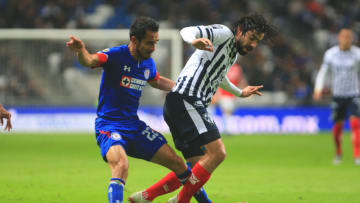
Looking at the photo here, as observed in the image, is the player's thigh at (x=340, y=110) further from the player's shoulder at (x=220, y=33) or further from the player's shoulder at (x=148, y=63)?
the player's shoulder at (x=148, y=63)

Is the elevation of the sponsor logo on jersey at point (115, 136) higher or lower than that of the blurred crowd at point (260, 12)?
higher

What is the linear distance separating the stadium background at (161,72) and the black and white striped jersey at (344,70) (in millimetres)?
1509

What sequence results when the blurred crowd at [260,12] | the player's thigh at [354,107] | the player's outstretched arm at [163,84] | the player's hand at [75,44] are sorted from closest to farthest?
the player's hand at [75,44] → the player's outstretched arm at [163,84] → the player's thigh at [354,107] → the blurred crowd at [260,12]

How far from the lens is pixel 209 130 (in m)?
6.25

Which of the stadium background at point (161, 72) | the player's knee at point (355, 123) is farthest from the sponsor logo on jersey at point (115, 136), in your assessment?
the player's knee at point (355, 123)

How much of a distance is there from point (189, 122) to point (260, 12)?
633 inches

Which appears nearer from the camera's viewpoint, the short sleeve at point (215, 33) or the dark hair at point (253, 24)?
the short sleeve at point (215, 33)

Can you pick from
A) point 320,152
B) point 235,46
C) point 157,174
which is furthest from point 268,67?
point 235,46

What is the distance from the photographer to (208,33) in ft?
20.4

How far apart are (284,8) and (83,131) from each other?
40.4 ft

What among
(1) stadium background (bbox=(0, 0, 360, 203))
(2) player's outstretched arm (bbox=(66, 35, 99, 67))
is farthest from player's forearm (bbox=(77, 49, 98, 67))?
(1) stadium background (bbox=(0, 0, 360, 203))

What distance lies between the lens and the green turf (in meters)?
7.87

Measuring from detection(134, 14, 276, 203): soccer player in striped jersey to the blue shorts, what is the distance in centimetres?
32

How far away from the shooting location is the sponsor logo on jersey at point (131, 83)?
6195 mm
